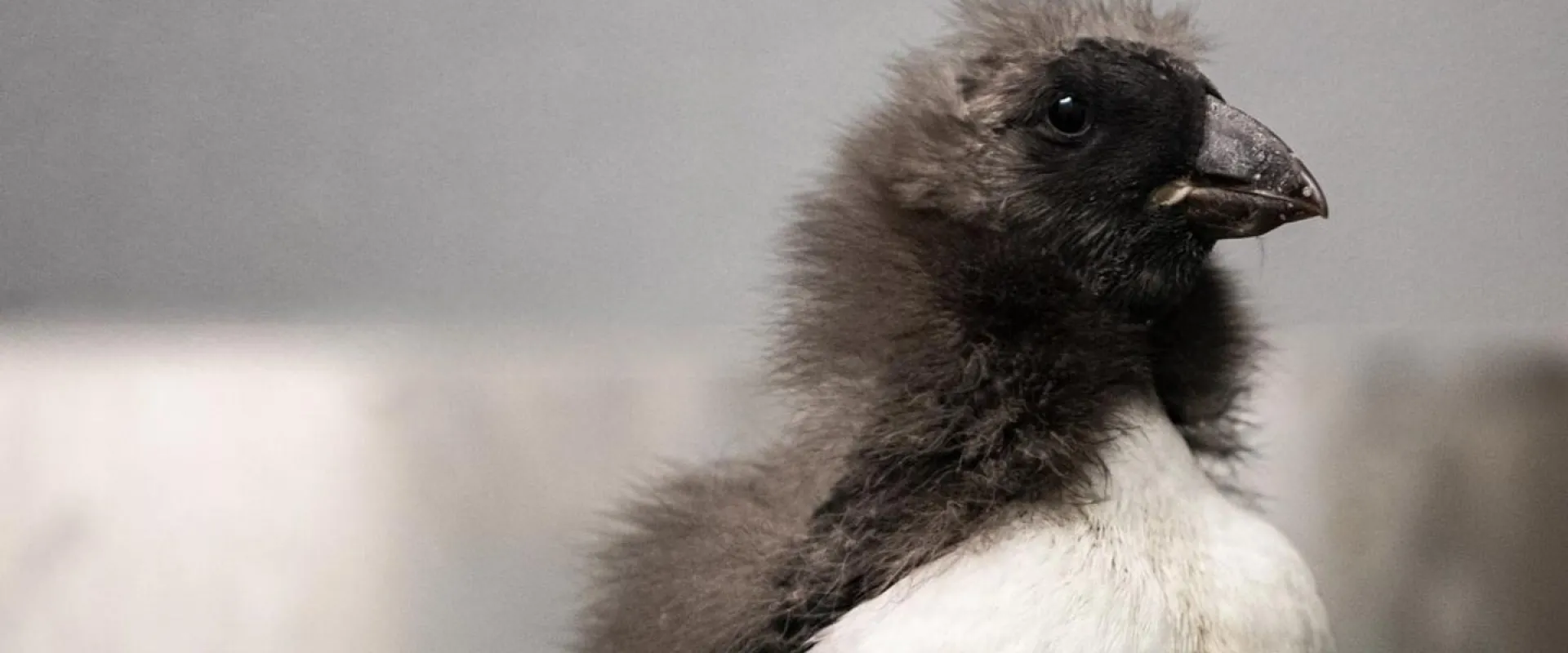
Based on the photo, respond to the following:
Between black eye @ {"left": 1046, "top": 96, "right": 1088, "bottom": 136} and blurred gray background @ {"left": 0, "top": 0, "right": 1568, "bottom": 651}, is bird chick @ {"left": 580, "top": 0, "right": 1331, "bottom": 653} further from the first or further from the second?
blurred gray background @ {"left": 0, "top": 0, "right": 1568, "bottom": 651}

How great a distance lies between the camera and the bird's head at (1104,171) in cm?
53

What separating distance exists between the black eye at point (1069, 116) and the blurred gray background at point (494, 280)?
372mm

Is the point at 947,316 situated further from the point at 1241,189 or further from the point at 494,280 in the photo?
the point at 494,280

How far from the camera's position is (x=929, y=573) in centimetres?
49

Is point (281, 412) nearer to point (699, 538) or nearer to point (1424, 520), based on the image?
point (699, 538)

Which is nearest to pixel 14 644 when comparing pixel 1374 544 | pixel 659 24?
pixel 659 24

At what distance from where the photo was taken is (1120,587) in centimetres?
48

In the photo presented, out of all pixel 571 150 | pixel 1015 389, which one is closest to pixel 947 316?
pixel 1015 389

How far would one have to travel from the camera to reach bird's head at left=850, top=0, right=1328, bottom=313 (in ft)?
1.73

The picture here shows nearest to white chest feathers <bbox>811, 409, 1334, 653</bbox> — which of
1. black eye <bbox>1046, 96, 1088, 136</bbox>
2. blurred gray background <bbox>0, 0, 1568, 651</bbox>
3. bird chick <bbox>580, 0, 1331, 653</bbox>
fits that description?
bird chick <bbox>580, 0, 1331, 653</bbox>

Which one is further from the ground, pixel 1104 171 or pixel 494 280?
pixel 1104 171

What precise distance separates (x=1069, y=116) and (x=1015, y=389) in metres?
0.12

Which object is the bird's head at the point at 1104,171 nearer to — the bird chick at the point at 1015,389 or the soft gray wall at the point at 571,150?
the bird chick at the point at 1015,389

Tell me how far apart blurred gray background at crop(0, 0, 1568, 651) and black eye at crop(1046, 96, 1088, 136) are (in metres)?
0.37
